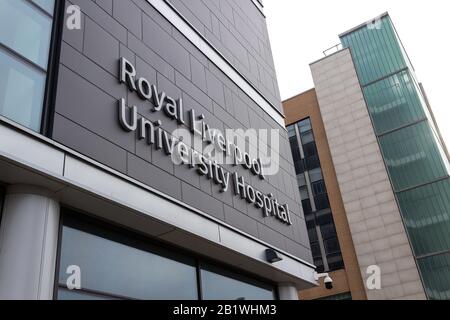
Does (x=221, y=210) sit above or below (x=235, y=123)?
below

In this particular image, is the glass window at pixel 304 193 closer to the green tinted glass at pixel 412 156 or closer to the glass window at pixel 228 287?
the green tinted glass at pixel 412 156

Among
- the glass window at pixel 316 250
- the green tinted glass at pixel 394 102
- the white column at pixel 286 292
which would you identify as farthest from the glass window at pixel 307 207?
the white column at pixel 286 292

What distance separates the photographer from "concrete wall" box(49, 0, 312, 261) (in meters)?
7.62

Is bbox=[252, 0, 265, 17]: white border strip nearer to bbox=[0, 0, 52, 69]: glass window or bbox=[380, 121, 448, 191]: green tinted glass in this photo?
bbox=[0, 0, 52, 69]: glass window

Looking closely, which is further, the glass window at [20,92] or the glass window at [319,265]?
the glass window at [319,265]

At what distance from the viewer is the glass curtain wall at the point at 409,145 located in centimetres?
3388

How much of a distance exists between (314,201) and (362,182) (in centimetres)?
429

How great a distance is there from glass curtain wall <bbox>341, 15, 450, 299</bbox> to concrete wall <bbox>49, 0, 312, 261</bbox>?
2374cm

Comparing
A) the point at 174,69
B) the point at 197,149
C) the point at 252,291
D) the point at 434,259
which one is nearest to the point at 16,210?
the point at 197,149

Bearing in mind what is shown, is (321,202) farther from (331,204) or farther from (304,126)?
(304,126)

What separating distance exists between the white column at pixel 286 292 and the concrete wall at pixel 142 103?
941mm

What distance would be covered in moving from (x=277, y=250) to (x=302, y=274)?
53.9 inches

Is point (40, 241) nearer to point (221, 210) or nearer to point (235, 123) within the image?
point (221, 210)

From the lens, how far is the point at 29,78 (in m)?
7.00
